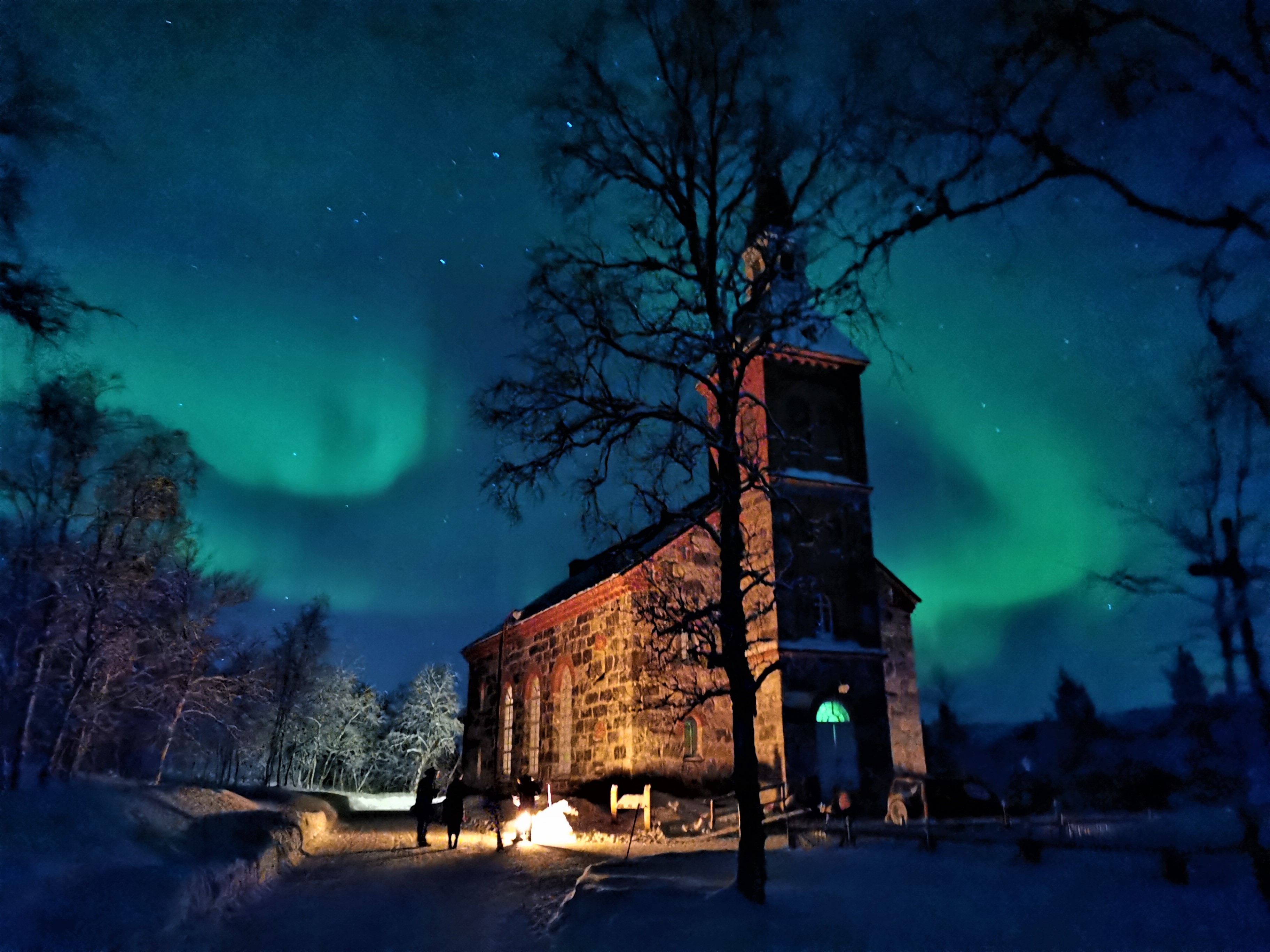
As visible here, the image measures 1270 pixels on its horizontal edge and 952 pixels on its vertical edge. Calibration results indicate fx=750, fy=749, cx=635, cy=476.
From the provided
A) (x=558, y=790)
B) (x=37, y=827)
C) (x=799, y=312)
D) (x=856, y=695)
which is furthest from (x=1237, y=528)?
(x=558, y=790)

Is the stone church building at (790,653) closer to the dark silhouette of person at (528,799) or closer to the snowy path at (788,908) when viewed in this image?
the dark silhouette of person at (528,799)

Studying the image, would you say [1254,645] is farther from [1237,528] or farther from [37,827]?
[37,827]

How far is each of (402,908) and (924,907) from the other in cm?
600

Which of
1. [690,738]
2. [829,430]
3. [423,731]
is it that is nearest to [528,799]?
[690,738]

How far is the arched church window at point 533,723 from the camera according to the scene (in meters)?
26.3

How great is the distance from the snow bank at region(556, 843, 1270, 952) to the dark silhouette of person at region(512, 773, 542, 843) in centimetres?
725

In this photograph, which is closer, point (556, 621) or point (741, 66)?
point (741, 66)

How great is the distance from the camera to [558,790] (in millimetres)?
24000

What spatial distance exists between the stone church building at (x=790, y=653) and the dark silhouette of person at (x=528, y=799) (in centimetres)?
246

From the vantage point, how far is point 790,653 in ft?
68.4

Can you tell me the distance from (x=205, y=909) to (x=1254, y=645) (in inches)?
623

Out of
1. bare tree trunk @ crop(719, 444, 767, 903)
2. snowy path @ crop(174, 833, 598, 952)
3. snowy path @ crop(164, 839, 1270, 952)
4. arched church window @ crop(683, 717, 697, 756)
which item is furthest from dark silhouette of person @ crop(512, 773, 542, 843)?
bare tree trunk @ crop(719, 444, 767, 903)

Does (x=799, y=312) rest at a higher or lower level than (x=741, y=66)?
lower

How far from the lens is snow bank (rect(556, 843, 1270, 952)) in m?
6.92
